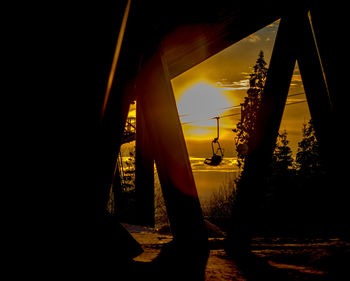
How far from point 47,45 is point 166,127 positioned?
0.95m

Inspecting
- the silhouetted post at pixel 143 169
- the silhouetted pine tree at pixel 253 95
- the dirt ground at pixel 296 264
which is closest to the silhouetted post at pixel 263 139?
the dirt ground at pixel 296 264

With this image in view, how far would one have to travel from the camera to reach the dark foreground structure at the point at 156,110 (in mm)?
976

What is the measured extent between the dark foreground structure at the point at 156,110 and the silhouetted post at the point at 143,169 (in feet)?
7.86

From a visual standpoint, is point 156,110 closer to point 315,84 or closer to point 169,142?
point 169,142

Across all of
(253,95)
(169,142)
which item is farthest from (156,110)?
(253,95)

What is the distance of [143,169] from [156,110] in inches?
125

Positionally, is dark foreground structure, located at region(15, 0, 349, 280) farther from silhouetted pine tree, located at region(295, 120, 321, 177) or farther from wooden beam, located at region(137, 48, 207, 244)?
silhouetted pine tree, located at region(295, 120, 321, 177)

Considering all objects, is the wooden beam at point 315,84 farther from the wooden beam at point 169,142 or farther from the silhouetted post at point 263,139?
the wooden beam at point 169,142

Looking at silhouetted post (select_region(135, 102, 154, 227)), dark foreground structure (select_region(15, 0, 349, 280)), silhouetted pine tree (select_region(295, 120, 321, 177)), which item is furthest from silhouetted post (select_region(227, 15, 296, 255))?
silhouetted pine tree (select_region(295, 120, 321, 177))

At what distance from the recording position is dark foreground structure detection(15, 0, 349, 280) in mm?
976

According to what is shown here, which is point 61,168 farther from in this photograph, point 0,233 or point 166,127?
point 166,127

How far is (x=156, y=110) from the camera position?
1746mm

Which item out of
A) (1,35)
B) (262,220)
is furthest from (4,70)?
(262,220)

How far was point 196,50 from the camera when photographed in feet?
10.2
